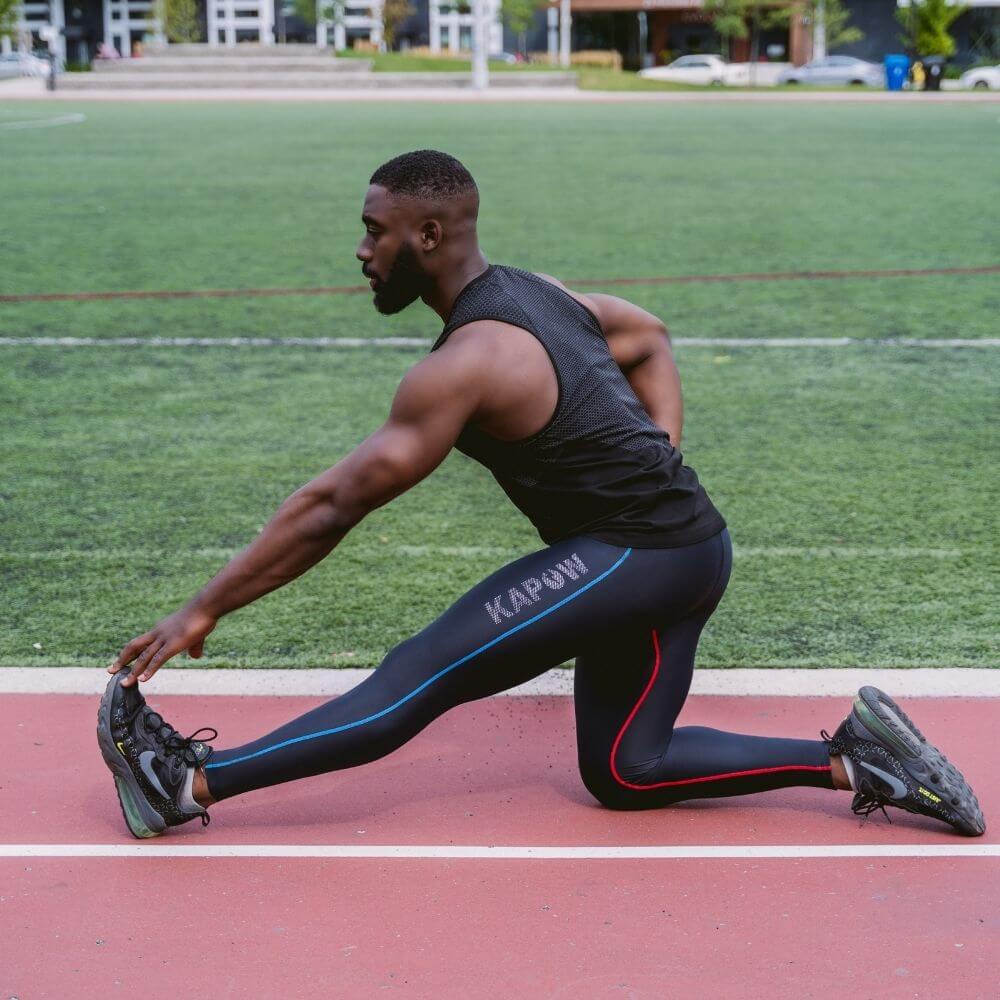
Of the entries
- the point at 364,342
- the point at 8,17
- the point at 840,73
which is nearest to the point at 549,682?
the point at 364,342

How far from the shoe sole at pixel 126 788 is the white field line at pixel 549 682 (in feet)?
3.34

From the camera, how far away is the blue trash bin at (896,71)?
5178cm

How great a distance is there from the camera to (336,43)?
8875 centimetres

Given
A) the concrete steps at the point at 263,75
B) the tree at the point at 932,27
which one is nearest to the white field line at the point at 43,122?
the concrete steps at the point at 263,75

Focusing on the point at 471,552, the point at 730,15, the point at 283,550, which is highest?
the point at 730,15

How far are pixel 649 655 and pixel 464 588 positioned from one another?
2142 millimetres

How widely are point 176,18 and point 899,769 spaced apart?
81188 mm

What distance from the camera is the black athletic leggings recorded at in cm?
371

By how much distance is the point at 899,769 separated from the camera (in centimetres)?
392

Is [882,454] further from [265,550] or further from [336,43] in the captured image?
[336,43]

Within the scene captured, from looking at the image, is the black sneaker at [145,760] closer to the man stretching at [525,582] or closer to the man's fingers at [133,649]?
the man stretching at [525,582]

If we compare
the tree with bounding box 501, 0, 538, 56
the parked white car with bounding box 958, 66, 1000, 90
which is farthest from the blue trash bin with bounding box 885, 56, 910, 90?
the tree with bounding box 501, 0, 538, 56

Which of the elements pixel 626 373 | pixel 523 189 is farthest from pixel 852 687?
pixel 523 189

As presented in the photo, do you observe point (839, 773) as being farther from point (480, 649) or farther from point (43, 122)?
point (43, 122)
